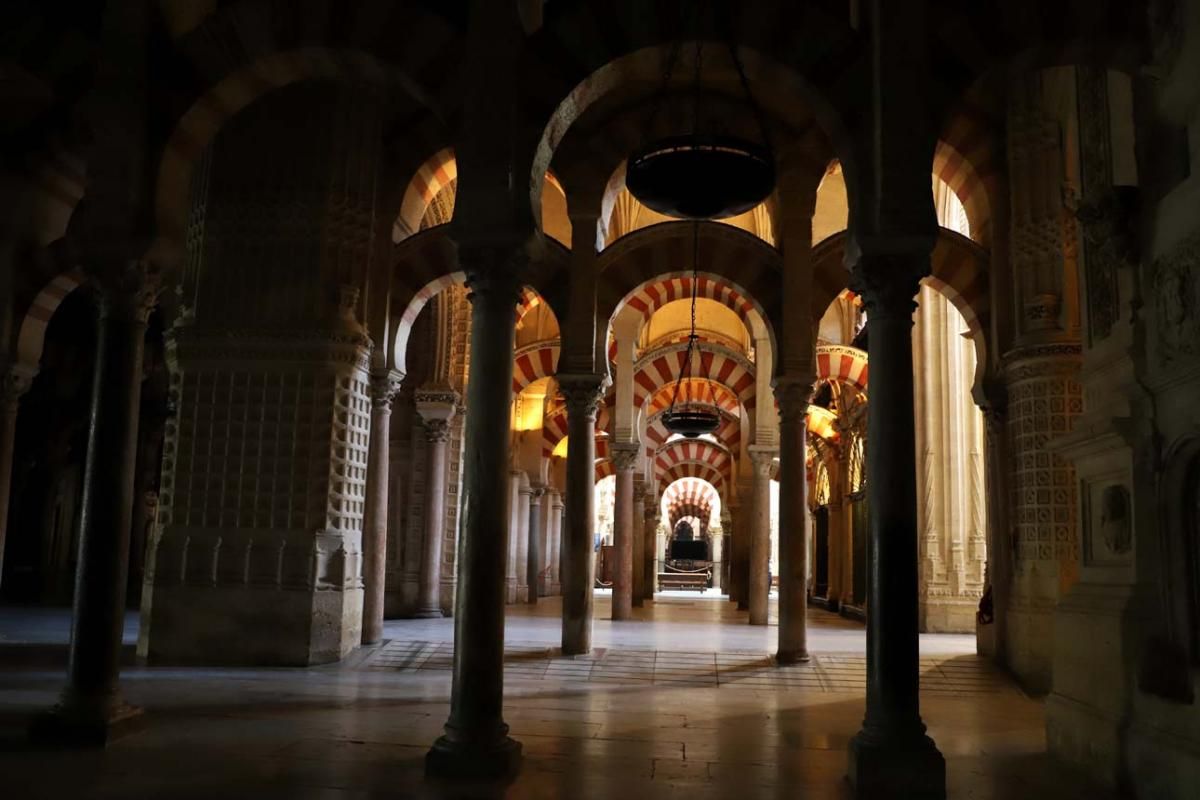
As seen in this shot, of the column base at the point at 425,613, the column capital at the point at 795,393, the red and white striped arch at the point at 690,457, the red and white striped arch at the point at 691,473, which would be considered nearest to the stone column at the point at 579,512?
the column capital at the point at 795,393

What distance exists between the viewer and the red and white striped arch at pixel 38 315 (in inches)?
367

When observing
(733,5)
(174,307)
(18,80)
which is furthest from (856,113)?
(174,307)

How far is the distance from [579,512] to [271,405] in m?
2.98

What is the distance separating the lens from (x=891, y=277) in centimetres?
493

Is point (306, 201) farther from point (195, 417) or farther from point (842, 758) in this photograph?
point (842, 758)

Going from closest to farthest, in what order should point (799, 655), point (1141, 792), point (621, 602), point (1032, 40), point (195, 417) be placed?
1. point (1141, 792)
2. point (1032, 40)
3. point (195, 417)
4. point (799, 655)
5. point (621, 602)

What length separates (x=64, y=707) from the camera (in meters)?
5.07

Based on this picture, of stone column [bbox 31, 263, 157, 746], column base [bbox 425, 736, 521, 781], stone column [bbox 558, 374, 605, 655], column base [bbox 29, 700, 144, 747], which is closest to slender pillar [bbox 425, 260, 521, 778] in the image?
column base [bbox 425, 736, 521, 781]

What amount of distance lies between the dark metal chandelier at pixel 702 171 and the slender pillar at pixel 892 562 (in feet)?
4.64

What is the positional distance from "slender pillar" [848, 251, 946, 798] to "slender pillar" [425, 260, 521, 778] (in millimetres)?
1770

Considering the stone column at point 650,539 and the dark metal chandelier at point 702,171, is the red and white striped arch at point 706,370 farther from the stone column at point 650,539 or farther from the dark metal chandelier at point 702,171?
the dark metal chandelier at point 702,171

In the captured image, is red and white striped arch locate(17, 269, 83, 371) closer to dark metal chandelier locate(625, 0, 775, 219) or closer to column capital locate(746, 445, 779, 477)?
dark metal chandelier locate(625, 0, 775, 219)

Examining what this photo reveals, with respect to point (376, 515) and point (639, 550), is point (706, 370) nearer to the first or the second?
point (639, 550)

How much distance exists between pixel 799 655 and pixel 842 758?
3722 millimetres
